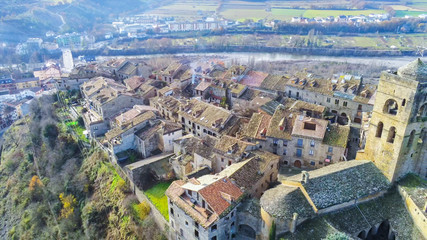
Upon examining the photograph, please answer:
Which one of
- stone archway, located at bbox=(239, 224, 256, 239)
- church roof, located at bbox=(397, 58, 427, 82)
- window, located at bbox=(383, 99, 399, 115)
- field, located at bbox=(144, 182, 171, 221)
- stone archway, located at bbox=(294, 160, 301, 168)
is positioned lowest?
field, located at bbox=(144, 182, 171, 221)

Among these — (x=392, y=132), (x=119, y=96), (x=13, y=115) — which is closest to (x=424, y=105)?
(x=392, y=132)

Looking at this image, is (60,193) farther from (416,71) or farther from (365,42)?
(365,42)

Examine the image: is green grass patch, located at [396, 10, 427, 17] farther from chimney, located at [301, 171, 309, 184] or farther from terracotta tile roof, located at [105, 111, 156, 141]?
chimney, located at [301, 171, 309, 184]

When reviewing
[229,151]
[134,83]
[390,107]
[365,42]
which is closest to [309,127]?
[390,107]

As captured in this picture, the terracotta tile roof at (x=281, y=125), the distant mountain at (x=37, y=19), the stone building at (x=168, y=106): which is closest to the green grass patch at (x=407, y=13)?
the distant mountain at (x=37, y=19)

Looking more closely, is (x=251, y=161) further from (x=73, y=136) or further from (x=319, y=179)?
(x=73, y=136)

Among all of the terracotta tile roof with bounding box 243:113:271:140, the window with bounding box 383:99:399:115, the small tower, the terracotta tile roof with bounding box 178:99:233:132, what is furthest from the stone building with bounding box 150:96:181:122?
the window with bounding box 383:99:399:115
